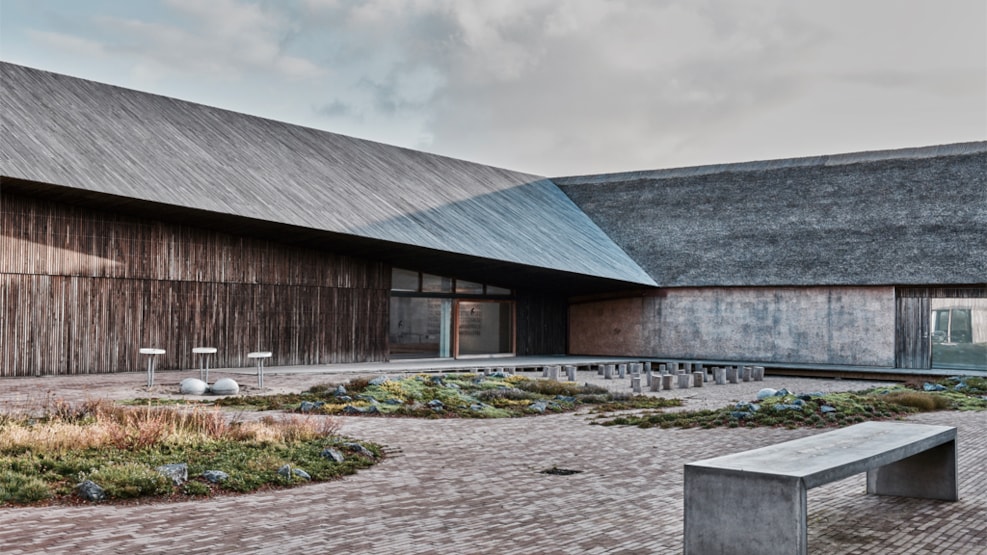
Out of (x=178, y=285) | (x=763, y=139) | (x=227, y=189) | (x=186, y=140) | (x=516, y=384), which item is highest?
(x=763, y=139)

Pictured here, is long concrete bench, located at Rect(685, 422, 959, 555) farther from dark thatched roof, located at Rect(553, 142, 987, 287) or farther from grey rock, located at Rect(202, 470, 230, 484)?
dark thatched roof, located at Rect(553, 142, 987, 287)

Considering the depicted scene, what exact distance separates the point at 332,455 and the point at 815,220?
73.1 ft

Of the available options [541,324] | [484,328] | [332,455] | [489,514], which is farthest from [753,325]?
[489,514]

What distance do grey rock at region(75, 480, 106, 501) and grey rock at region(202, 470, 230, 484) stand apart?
821 millimetres

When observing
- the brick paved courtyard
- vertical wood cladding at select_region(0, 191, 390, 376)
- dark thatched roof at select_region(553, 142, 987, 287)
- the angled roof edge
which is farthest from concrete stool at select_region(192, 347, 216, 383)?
the angled roof edge

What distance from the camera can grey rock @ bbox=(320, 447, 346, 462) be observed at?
855 cm

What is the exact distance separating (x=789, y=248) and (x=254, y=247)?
1535 cm

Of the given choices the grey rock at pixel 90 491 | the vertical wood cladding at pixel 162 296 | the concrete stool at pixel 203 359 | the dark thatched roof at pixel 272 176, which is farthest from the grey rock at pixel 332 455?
the vertical wood cladding at pixel 162 296

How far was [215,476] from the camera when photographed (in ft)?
24.6

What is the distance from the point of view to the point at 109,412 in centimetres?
1062

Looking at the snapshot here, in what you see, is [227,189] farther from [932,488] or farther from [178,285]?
[932,488]

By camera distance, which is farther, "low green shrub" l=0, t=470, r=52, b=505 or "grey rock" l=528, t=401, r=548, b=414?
"grey rock" l=528, t=401, r=548, b=414

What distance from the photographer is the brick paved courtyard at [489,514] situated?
5746 mm

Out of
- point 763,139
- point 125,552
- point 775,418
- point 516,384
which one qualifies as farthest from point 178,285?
point 763,139
